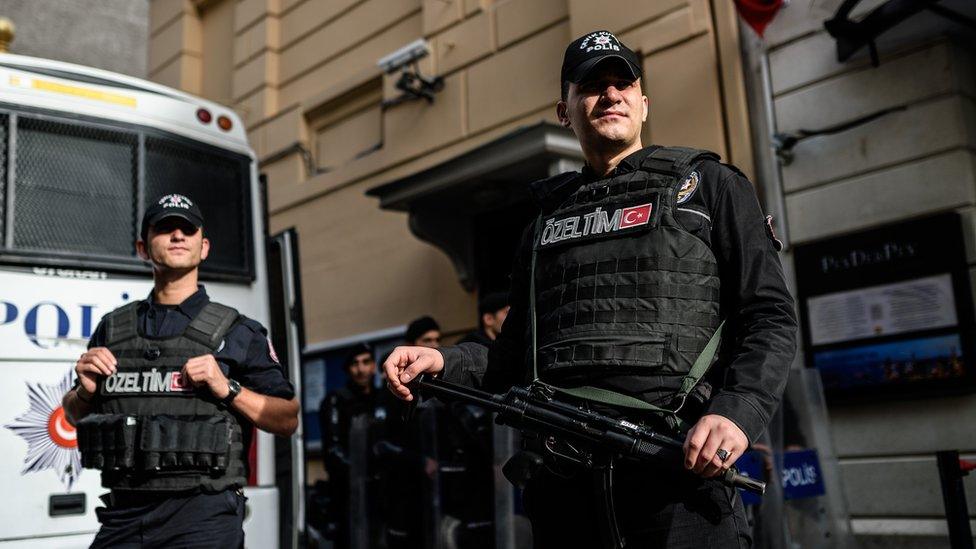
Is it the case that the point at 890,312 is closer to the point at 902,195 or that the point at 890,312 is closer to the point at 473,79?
the point at 902,195

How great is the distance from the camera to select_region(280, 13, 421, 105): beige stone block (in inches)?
356

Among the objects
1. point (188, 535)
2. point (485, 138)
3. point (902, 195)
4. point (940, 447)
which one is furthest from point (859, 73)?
point (188, 535)

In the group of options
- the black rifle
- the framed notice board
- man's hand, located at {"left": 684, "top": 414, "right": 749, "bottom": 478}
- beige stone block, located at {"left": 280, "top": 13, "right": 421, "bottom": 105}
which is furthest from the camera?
beige stone block, located at {"left": 280, "top": 13, "right": 421, "bottom": 105}

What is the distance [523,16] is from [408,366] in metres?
6.04

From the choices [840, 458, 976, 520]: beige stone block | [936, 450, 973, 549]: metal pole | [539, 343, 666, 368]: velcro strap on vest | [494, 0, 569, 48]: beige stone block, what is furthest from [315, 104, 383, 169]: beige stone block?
[539, 343, 666, 368]: velcro strap on vest

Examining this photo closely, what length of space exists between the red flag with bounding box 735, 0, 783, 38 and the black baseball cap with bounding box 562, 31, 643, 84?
4212mm

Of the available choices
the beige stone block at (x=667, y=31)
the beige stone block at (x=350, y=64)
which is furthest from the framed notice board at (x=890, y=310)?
the beige stone block at (x=350, y=64)

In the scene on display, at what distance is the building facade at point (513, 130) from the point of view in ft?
17.4

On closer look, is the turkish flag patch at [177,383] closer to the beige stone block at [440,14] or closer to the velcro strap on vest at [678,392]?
the velcro strap on vest at [678,392]

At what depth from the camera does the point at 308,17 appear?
Answer: 404 inches

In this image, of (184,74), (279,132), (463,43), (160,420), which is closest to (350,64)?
(279,132)

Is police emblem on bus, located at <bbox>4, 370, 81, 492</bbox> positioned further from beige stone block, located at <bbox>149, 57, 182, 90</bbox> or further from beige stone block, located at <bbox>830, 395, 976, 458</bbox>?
beige stone block, located at <bbox>149, 57, 182, 90</bbox>

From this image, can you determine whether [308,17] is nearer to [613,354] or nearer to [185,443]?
[185,443]

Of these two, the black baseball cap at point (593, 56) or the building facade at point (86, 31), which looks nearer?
the black baseball cap at point (593, 56)
